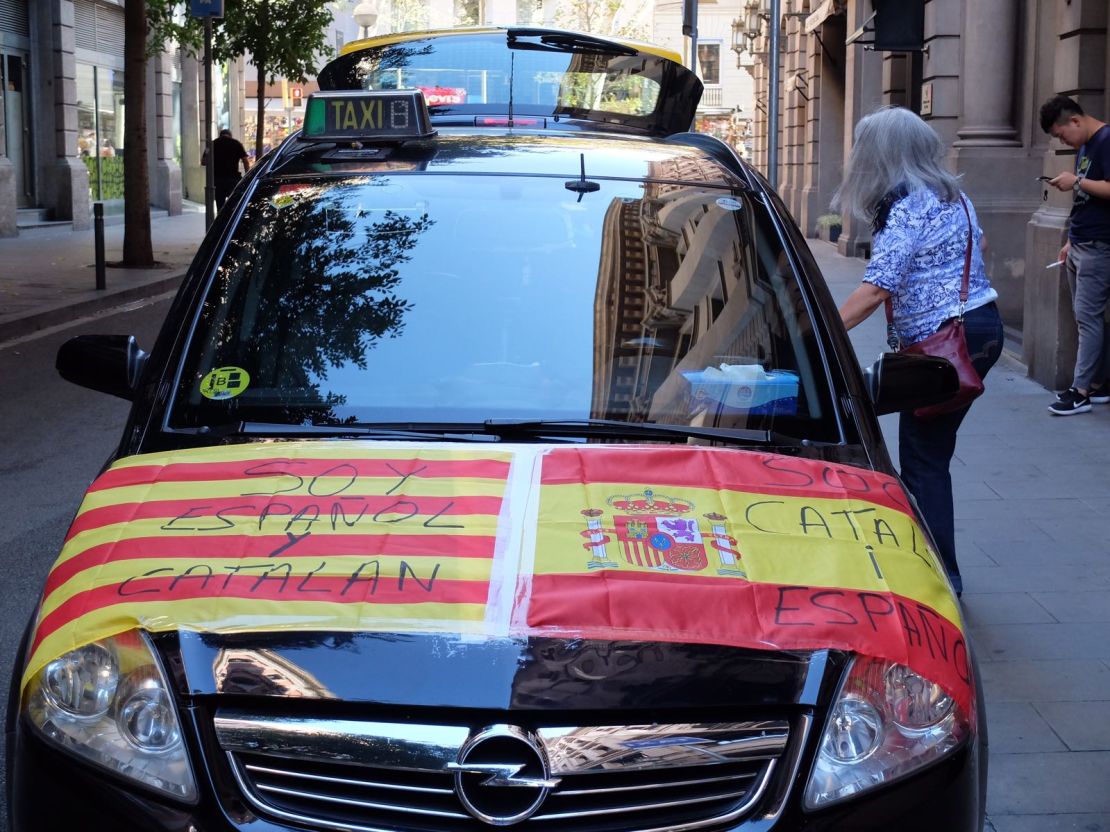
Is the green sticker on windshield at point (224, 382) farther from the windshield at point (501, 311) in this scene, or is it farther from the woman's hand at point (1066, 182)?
the woman's hand at point (1066, 182)

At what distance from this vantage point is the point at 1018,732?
4391 mm

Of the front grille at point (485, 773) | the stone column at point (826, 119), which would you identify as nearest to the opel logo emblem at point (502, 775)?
the front grille at point (485, 773)

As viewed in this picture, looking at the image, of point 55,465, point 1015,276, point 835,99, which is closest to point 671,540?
point 55,465

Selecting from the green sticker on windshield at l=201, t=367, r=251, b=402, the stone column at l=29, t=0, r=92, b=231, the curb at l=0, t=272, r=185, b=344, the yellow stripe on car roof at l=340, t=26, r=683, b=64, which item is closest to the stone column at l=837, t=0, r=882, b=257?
the curb at l=0, t=272, r=185, b=344

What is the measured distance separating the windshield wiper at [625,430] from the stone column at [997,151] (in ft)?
38.4

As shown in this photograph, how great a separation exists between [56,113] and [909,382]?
27.1 metres

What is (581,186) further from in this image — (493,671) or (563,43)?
(563,43)

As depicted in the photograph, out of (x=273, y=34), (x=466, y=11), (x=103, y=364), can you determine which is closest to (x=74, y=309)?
(x=103, y=364)

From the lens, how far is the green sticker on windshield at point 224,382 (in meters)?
3.22

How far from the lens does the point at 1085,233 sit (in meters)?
9.33

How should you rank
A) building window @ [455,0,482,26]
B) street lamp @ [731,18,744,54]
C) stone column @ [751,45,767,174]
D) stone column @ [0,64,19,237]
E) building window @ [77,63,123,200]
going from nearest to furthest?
stone column @ [0,64,19,237]
building window @ [77,63,123,200]
street lamp @ [731,18,744,54]
stone column @ [751,45,767,174]
building window @ [455,0,482,26]

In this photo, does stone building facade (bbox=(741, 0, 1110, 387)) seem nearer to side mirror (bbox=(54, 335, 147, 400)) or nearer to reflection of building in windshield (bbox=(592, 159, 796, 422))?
reflection of building in windshield (bbox=(592, 159, 796, 422))

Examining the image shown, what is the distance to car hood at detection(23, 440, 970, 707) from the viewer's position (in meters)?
2.38

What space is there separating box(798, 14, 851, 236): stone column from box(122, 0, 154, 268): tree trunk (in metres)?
13.0
